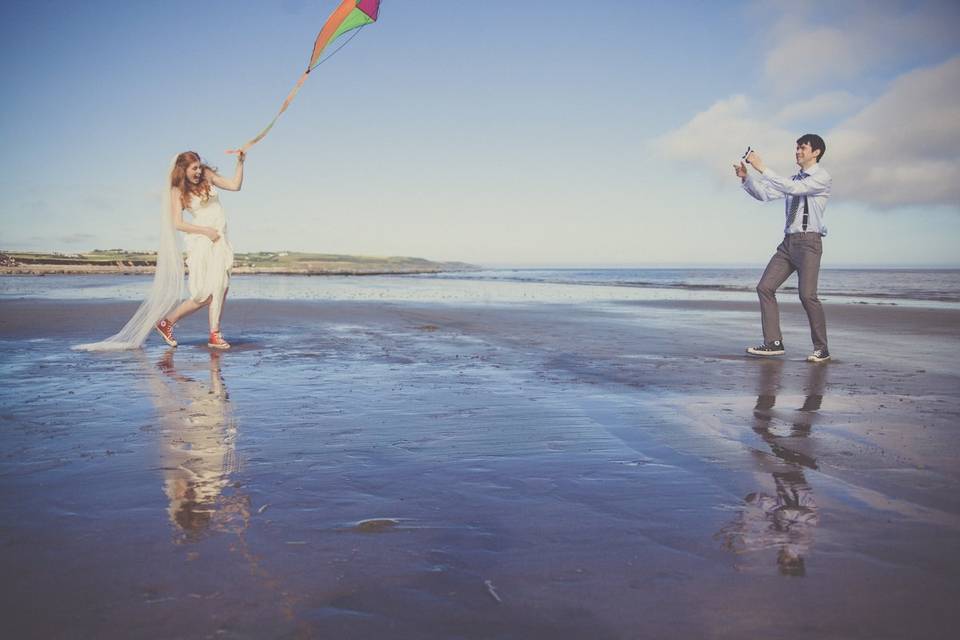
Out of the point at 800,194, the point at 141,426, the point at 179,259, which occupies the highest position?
the point at 800,194

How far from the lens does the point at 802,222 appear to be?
7.32 m

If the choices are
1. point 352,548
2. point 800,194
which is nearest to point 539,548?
point 352,548

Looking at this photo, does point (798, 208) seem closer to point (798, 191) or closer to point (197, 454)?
point (798, 191)

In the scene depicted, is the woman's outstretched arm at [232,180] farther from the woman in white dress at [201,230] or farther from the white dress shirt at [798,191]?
the white dress shirt at [798,191]

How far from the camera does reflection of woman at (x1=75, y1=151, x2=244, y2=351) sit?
777cm

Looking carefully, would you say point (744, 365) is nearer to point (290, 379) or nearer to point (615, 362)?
point (615, 362)

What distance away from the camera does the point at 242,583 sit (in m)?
1.85

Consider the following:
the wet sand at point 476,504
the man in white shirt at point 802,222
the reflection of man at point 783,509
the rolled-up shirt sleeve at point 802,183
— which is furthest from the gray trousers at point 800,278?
the reflection of man at point 783,509

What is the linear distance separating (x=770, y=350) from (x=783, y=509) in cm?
542

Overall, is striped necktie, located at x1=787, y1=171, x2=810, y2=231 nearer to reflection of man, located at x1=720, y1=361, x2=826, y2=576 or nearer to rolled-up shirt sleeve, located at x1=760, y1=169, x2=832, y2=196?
rolled-up shirt sleeve, located at x1=760, y1=169, x2=832, y2=196

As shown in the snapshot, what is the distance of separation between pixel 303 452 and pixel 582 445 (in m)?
1.46

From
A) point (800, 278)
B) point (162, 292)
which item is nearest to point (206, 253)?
point (162, 292)

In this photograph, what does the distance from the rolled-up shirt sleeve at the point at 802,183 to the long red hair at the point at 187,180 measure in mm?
6541

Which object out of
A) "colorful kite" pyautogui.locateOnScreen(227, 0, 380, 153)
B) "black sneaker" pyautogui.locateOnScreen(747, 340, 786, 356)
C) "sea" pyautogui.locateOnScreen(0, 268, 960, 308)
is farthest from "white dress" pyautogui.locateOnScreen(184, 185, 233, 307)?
"sea" pyautogui.locateOnScreen(0, 268, 960, 308)
